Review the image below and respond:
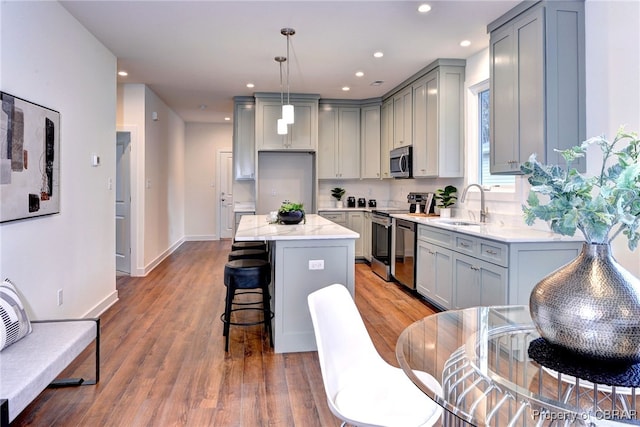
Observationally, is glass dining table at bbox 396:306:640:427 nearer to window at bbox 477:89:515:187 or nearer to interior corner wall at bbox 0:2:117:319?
interior corner wall at bbox 0:2:117:319

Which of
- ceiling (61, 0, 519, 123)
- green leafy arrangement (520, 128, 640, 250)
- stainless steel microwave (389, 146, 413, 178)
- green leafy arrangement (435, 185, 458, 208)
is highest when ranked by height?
ceiling (61, 0, 519, 123)

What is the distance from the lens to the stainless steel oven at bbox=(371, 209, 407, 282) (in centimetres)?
524

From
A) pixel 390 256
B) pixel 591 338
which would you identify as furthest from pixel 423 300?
pixel 591 338

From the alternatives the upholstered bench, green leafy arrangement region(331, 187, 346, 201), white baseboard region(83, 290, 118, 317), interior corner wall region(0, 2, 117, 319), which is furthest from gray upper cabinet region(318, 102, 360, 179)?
the upholstered bench

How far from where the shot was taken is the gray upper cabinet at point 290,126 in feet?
19.9

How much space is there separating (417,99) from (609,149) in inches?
166

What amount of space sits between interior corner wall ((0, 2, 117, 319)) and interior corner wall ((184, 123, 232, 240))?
483 centimetres

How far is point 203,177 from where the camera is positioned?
362 inches

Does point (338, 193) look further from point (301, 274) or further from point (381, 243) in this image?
point (301, 274)

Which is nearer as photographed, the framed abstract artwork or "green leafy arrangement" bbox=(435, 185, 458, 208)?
the framed abstract artwork

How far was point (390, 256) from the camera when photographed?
206 inches

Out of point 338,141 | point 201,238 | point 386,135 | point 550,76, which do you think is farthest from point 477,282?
point 201,238

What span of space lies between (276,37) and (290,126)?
92.2 inches

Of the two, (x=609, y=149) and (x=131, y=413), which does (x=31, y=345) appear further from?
(x=609, y=149)
